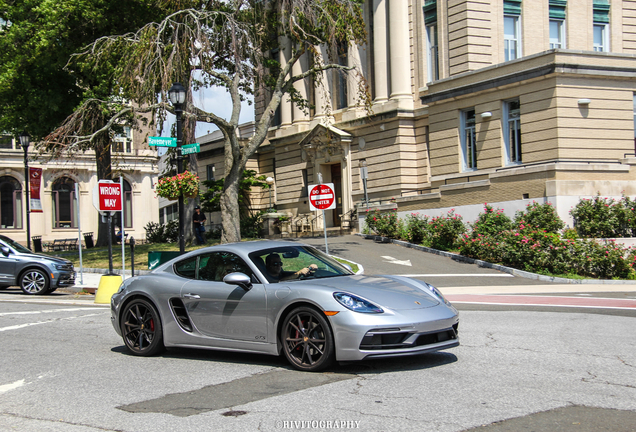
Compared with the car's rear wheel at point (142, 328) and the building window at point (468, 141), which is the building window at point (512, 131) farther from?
the car's rear wheel at point (142, 328)

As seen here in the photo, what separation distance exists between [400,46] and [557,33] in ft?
26.8

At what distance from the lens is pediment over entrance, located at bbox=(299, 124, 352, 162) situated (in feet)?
121

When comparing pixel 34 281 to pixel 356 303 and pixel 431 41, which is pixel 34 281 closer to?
pixel 356 303

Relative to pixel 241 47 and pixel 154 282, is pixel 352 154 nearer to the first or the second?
pixel 241 47

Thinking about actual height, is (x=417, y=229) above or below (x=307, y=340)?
above

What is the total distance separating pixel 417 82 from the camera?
3481cm

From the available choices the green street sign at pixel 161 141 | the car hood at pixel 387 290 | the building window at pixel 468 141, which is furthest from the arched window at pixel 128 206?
the car hood at pixel 387 290

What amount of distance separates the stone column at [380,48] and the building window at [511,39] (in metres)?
6.36

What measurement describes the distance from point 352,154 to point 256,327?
30.4 meters

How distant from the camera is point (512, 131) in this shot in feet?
96.9

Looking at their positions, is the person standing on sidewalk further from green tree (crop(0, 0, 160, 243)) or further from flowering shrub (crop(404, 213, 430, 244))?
flowering shrub (crop(404, 213, 430, 244))

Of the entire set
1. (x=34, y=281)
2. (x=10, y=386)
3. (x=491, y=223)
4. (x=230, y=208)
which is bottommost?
(x=10, y=386)

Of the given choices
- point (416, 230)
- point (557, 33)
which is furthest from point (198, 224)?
point (557, 33)

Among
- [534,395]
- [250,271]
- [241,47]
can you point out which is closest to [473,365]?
[534,395]
